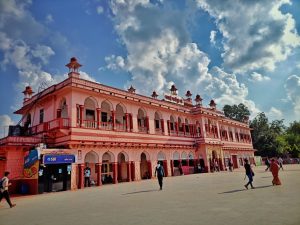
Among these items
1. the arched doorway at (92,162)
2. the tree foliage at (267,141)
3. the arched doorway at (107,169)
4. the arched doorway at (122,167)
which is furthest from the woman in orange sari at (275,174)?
the tree foliage at (267,141)

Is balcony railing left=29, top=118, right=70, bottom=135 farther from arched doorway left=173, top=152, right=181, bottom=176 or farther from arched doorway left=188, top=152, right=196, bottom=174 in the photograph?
arched doorway left=188, top=152, right=196, bottom=174

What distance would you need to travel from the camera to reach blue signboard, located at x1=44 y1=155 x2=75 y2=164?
1644cm

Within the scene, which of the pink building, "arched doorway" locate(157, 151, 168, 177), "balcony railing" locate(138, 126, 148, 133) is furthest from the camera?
"arched doorway" locate(157, 151, 168, 177)

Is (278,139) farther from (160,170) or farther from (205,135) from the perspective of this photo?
(160,170)

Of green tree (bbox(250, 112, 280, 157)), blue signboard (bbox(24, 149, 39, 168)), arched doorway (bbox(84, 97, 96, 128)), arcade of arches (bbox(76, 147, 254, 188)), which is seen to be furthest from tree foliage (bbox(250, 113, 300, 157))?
blue signboard (bbox(24, 149, 39, 168))

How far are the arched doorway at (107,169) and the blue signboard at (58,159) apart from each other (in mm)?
4361

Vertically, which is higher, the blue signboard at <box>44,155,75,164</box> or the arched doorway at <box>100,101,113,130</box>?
the arched doorway at <box>100,101,113,130</box>

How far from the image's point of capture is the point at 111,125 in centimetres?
2238

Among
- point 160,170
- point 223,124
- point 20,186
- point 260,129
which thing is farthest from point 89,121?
point 260,129

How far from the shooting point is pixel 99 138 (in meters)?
20.8

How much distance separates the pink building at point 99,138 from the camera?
696 inches

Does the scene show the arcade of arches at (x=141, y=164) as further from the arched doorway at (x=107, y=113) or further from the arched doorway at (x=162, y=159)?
the arched doorway at (x=107, y=113)

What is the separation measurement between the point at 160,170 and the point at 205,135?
20.7 meters

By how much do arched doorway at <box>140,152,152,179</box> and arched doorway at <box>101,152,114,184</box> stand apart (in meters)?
4.01
